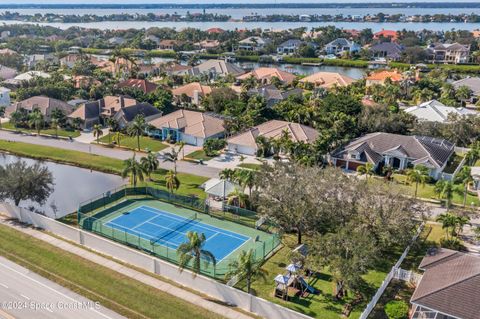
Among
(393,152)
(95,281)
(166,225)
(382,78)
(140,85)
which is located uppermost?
(382,78)

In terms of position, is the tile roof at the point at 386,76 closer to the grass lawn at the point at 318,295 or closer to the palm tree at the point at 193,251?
the grass lawn at the point at 318,295

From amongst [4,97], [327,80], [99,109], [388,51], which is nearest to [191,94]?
[99,109]

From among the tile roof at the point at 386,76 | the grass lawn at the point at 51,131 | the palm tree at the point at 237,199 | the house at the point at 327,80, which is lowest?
the grass lawn at the point at 51,131

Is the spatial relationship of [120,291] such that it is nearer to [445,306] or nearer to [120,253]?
[120,253]

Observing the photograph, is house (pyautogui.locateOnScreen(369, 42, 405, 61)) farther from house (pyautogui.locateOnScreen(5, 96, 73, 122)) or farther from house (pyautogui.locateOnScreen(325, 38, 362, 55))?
house (pyautogui.locateOnScreen(5, 96, 73, 122))

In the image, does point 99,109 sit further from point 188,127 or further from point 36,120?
point 188,127

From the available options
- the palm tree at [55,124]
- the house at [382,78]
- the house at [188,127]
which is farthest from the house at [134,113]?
the house at [382,78]
